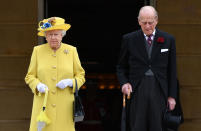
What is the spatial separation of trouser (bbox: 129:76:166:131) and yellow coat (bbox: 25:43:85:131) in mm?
722

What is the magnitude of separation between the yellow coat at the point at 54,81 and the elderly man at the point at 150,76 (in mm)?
668

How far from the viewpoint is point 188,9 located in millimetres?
6039

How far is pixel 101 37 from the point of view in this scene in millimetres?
10664

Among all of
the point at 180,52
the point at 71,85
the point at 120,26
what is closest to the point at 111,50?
the point at 120,26

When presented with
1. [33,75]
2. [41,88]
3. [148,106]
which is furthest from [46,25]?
[148,106]

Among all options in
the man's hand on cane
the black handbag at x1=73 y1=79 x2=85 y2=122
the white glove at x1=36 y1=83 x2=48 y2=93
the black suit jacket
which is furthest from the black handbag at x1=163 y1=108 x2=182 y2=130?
the white glove at x1=36 y1=83 x2=48 y2=93

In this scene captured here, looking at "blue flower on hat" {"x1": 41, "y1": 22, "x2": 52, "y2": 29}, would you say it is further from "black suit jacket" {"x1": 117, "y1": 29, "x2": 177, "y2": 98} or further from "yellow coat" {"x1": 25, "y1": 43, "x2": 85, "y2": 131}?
"black suit jacket" {"x1": 117, "y1": 29, "x2": 177, "y2": 98}

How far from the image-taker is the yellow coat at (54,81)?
4.56 metres

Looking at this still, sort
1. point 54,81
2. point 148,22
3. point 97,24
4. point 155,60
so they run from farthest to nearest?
point 97,24 < point 54,81 < point 155,60 < point 148,22

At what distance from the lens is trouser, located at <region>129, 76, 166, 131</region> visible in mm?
4441

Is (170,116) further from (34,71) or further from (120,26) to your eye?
(120,26)

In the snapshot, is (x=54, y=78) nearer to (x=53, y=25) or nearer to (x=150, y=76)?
(x=53, y=25)

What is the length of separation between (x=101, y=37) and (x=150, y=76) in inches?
A: 247

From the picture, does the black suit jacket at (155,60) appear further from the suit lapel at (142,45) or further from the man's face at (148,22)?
the man's face at (148,22)
